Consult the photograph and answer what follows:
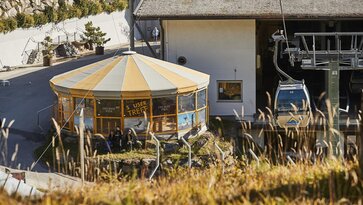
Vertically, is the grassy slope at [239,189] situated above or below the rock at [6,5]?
below

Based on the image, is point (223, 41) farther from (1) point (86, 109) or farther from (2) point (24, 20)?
(2) point (24, 20)

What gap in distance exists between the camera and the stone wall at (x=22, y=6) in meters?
35.7

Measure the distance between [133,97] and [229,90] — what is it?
16.6 ft

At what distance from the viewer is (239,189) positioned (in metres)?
7.73

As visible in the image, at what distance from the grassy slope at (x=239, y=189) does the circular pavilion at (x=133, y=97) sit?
12954mm

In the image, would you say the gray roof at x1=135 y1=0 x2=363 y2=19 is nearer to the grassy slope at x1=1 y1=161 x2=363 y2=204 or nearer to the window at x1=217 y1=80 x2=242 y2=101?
the window at x1=217 y1=80 x2=242 y2=101

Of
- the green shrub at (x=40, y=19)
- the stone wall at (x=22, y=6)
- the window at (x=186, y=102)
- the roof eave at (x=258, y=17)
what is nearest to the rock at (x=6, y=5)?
the stone wall at (x=22, y=6)

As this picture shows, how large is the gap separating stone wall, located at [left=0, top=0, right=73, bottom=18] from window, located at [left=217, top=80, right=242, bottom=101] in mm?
14189

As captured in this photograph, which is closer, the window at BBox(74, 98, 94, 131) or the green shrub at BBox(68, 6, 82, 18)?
the window at BBox(74, 98, 94, 131)

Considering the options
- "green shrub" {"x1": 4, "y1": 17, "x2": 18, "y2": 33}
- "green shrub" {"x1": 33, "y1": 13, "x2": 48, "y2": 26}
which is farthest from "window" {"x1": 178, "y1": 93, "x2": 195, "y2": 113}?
"green shrub" {"x1": 33, "y1": 13, "x2": 48, "y2": 26}

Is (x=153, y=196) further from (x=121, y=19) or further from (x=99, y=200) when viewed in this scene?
(x=121, y=19)

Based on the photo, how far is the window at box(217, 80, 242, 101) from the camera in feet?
83.2

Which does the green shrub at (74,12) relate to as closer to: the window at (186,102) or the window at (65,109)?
the window at (65,109)

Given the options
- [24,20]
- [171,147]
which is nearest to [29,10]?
[24,20]
